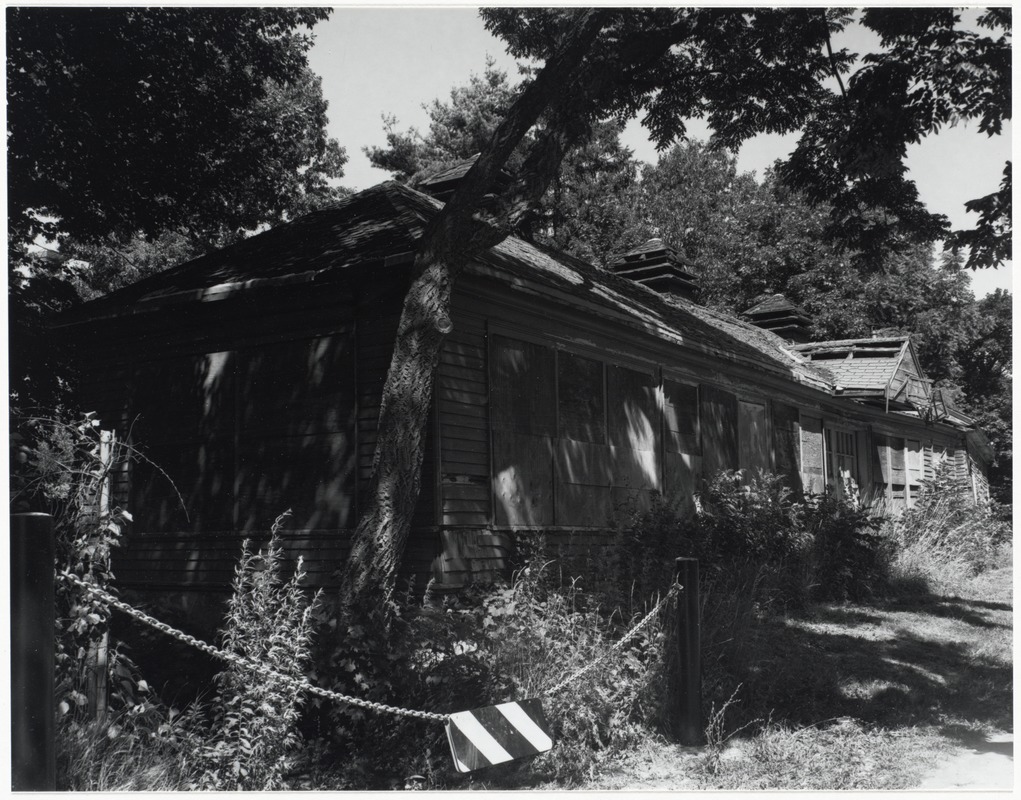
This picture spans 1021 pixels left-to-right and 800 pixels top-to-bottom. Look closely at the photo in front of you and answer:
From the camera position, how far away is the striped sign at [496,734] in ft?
17.4

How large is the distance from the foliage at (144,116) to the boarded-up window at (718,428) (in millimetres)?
8465

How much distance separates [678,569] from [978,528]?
14993 millimetres

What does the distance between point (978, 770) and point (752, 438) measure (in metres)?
11.5

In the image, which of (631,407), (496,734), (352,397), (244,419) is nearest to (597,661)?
(496,734)

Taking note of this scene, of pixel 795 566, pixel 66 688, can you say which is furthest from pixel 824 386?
pixel 66 688

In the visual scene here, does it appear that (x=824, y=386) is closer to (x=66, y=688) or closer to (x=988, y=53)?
(x=988, y=53)

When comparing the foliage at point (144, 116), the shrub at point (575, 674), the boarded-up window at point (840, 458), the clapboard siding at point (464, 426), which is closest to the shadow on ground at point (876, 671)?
the shrub at point (575, 674)

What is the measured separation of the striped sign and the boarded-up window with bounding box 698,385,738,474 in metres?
10.1

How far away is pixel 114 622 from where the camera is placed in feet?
29.4

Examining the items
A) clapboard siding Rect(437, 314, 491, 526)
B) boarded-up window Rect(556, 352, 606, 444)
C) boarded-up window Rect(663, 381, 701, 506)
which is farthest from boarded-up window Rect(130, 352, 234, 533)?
boarded-up window Rect(663, 381, 701, 506)

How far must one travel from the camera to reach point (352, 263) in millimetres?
9477

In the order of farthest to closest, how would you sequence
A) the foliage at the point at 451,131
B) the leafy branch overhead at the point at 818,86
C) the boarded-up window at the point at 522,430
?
1. the foliage at the point at 451,131
2. the boarded-up window at the point at 522,430
3. the leafy branch overhead at the point at 818,86

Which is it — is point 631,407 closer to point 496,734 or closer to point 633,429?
point 633,429

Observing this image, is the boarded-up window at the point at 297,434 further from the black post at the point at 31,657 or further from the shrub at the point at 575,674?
the black post at the point at 31,657
